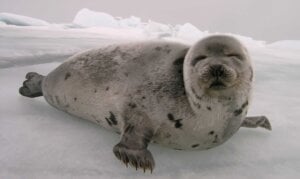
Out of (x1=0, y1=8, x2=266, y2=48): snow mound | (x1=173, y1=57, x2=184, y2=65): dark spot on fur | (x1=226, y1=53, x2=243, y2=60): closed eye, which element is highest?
(x1=226, y1=53, x2=243, y2=60): closed eye

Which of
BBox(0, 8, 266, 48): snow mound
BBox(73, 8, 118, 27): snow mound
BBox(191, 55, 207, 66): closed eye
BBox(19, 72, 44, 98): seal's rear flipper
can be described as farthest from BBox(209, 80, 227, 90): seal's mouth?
BBox(73, 8, 118, 27): snow mound

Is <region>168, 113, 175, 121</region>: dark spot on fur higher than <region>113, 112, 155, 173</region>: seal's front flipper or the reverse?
higher

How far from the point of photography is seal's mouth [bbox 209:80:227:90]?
1438 millimetres

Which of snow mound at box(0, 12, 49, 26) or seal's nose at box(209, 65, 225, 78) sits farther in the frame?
snow mound at box(0, 12, 49, 26)

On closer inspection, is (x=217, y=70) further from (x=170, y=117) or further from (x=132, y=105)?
(x=132, y=105)

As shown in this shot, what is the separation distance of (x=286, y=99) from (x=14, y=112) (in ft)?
6.24

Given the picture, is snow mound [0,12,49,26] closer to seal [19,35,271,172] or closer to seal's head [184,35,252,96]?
seal [19,35,271,172]

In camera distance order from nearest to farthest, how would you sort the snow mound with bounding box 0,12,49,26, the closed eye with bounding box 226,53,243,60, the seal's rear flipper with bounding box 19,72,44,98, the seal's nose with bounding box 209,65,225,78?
the seal's nose with bounding box 209,65,225,78 → the closed eye with bounding box 226,53,243,60 → the seal's rear flipper with bounding box 19,72,44,98 → the snow mound with bounding box 0,12,49,26

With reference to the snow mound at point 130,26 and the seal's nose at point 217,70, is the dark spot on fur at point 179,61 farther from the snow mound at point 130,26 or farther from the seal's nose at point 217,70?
the snow mound at point 130,26

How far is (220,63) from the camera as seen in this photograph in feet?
4.74

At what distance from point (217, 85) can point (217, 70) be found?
0.07m

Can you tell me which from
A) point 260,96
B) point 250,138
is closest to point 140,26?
point 260,96

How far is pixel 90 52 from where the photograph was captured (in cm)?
213

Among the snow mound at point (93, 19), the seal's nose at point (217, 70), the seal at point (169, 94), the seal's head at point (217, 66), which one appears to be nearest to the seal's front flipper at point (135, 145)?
the seal at point (169, 94)
